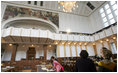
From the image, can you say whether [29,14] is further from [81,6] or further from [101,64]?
[101,64]

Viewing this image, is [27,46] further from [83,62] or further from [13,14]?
[83,62]

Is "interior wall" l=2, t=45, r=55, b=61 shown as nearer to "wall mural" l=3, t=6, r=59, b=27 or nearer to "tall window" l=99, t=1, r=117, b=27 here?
"wall mural" l=3, t=6, r=59, b=27

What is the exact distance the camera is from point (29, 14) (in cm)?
1412

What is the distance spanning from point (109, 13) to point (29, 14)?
14284mm

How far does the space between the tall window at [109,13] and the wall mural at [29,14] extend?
8.92m

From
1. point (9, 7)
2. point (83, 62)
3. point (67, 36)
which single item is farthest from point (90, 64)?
point (9, 7)

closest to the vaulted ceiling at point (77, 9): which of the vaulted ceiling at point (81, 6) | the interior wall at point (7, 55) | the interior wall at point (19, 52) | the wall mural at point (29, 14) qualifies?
the vaulted ceiling at point (81, 6)

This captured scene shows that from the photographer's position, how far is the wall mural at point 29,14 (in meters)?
13.0

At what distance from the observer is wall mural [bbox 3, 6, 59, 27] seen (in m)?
13.0

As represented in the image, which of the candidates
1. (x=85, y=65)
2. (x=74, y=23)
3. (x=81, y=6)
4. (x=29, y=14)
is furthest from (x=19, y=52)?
(x=81, y=6)

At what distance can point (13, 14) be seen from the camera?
13070mm

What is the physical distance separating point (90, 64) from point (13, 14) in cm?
1493

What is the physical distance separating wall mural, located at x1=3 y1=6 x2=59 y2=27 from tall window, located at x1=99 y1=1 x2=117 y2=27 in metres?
8.92

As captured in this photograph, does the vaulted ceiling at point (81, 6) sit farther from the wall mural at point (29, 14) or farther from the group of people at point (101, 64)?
the group of people at point (101, 64)
